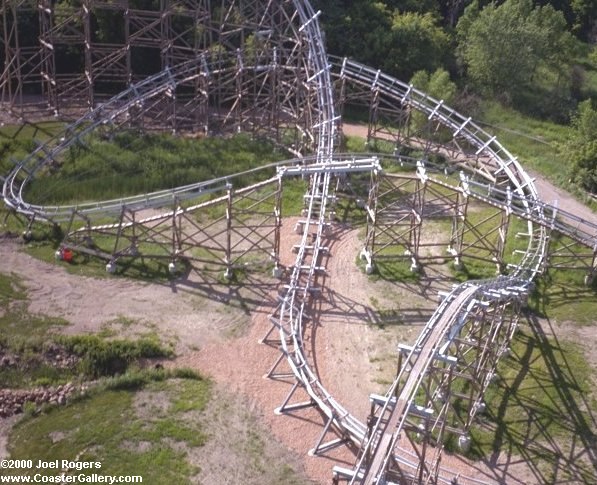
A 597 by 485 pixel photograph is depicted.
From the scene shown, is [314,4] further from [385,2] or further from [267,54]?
[267,54]

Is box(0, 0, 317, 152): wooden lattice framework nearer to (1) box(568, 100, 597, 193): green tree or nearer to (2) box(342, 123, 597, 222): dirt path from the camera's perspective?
(2) box(342, 123, 597, 222): dirt path

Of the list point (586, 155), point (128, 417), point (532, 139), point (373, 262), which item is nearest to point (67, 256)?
point (128, 417)

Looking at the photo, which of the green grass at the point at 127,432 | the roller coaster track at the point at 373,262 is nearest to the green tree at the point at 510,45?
the roller coaster track at the point at 373,262

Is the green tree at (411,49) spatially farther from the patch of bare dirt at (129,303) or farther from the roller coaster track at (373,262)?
the patch of bare dirt at (129,303)

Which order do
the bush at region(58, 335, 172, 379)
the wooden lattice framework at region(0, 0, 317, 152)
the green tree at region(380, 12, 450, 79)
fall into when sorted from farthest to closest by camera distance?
1. the green tree at region(380, 12, 450, 79)
2. the wooden lattice framework at region(0, 0, 317, 152)
3. the bush at region(58, 335, 172, 379)

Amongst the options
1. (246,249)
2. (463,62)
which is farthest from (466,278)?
(463,62)

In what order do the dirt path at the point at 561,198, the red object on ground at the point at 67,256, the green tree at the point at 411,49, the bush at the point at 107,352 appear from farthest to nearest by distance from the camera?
the green tree at the point at 411,49 → the dirt path at the point at 561,198 → the red object on ground at the point at 67,256 → the bush at the point at 107,352

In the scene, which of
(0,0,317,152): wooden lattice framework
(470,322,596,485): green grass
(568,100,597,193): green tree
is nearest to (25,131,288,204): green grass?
(0,0,317,152): wooden lattice framework
